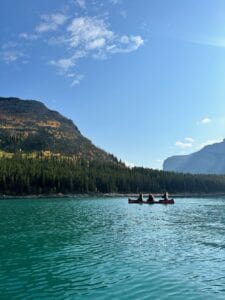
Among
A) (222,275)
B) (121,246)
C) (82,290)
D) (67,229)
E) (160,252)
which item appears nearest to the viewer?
(82,290)

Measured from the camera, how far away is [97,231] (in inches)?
2440

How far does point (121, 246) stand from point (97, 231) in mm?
15007

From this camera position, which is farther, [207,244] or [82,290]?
[207,244]

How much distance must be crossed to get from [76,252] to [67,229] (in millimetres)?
21249

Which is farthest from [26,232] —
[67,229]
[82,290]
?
[82,290]

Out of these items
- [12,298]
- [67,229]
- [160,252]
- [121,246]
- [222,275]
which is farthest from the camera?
[67,229]

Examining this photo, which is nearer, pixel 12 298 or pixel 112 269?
pixel 12 298

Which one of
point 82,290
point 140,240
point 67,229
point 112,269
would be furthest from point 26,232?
point 82,290

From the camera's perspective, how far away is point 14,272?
3394cm

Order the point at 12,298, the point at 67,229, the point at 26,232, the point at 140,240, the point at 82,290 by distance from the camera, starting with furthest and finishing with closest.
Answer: the point at 67,229, the point at 26,232, the point at 140,240, the point at 82,290, the point at 12,298

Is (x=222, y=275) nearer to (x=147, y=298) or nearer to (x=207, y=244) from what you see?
(x=147, y=298)

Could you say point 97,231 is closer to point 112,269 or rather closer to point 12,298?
point 112,269

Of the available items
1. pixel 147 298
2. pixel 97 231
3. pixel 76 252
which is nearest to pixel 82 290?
pixel 147 298

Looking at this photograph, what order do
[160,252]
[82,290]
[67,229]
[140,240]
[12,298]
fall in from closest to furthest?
[12,298] < [82,290] < [160,252] < [140,240] < [67,229]
